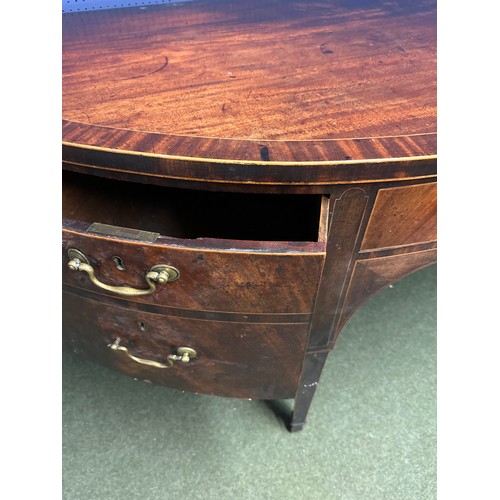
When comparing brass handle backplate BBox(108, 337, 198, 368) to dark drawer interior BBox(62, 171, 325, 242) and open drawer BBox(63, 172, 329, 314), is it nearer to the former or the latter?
open drawer BBox(63, 172, 329, 314)

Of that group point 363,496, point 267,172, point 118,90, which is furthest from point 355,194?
point 363,496

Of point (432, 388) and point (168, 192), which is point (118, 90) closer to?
point (168, 192)

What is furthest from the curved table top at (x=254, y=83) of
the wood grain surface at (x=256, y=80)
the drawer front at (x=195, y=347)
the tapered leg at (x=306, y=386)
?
the tapered leg at (x=306, y=386)

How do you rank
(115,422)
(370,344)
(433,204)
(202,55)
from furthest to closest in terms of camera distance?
(370,344) → (115,422) → (202,55) → (433,204)

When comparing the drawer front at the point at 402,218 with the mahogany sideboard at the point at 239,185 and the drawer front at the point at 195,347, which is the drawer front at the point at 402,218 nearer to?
the mahogany sideboard at the point at 239,185

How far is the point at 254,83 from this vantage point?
1.79ft

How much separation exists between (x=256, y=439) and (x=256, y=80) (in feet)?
1.64

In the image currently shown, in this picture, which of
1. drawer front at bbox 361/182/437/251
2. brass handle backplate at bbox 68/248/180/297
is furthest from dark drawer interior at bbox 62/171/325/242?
brass handle backplate at bbox 68/248/180/297

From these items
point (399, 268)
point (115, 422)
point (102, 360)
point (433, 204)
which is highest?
point (433, 204)

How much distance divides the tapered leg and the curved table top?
278mm

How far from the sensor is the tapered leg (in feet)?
1.99

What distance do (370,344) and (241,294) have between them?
0.49 m

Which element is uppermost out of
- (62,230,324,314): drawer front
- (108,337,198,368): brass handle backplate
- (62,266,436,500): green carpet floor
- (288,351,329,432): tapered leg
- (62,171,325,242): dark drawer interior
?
(62,230,324,314): drawer front

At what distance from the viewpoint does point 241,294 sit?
431 mm
